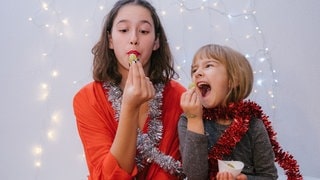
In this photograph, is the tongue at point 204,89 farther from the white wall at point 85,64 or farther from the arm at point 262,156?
the white wall at point 85,64

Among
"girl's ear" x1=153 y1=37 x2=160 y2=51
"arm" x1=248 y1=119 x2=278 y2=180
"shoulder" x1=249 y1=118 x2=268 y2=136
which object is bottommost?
"arm" x1=248 y1=119 x2=278 y2=180

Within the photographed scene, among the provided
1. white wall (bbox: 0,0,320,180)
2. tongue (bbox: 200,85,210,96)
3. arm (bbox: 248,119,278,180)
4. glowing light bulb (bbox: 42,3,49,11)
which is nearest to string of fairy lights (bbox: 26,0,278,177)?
white wall (bbox: 0,0,320,180)

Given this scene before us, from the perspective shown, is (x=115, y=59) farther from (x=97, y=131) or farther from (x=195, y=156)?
(x=195, y=156)

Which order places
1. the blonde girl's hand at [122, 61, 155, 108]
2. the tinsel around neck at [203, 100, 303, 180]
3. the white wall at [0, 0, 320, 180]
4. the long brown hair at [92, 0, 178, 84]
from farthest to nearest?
1. the white wall at [0, 0, 320, 180]
2. the long brown hair at [92, 0, 178, 84]
3. the tinsel around neck at [203, 100, 303, 180]
4. the blonde girl's hand at [122, 61, 155, 108]

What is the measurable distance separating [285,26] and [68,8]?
3.42 ft

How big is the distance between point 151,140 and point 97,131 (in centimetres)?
15

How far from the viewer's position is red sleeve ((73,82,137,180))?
0.88m

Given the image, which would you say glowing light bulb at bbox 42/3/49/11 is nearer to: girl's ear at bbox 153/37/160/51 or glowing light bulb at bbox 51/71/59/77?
glowing light bulb at bbox 51/71/59/77

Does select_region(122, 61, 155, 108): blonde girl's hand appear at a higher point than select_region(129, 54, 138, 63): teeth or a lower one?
lower

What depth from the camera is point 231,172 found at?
891 mm

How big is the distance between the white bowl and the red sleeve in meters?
0.22

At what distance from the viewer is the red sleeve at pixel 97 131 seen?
0.88 m

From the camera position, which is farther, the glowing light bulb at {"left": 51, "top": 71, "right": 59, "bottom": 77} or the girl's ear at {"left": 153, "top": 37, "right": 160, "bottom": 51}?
the glowing light bulb at {"left": 51, "top": 71, "right": 59, "bottom": 77}

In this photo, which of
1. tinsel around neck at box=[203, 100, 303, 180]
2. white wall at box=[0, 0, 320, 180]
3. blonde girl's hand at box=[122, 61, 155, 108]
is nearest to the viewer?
blonde girl's hand at box=[122, 61, 155, 108]
